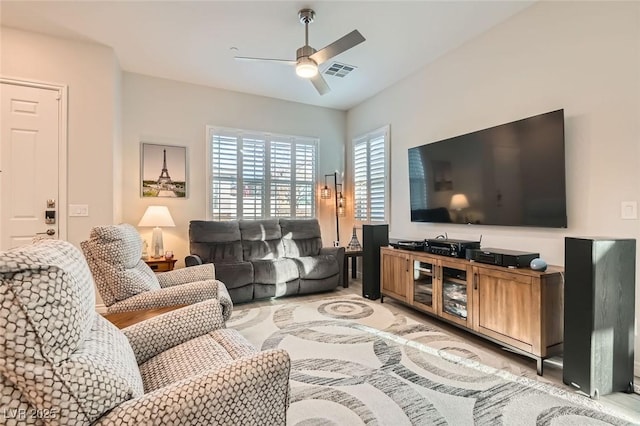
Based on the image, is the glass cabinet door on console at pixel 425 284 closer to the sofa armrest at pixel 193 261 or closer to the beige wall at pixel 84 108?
the sofa armrest at pixel 193 261

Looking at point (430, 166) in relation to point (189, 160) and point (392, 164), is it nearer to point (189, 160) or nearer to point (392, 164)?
point (392, 164)

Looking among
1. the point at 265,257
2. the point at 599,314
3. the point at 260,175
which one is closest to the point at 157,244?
the point at 265,257

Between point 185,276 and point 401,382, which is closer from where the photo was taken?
point 401,382

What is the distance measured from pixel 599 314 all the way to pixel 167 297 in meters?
2.72

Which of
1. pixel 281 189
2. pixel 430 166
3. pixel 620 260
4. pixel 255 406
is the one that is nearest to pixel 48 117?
pixel 281 189

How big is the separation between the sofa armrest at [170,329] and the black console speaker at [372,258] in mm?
2529

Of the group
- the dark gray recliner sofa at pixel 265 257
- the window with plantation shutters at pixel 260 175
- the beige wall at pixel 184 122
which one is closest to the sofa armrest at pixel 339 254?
the dark gray recliner sofa at pixel 265 257

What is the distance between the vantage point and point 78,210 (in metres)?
3.42

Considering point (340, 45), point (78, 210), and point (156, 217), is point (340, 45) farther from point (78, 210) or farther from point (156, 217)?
point (78, 210)

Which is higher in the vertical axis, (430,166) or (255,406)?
(430,166)

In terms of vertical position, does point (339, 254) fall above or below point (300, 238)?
below

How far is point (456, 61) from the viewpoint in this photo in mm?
3533

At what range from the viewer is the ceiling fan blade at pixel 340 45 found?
246 cm

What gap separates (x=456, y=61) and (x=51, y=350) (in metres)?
4.08
